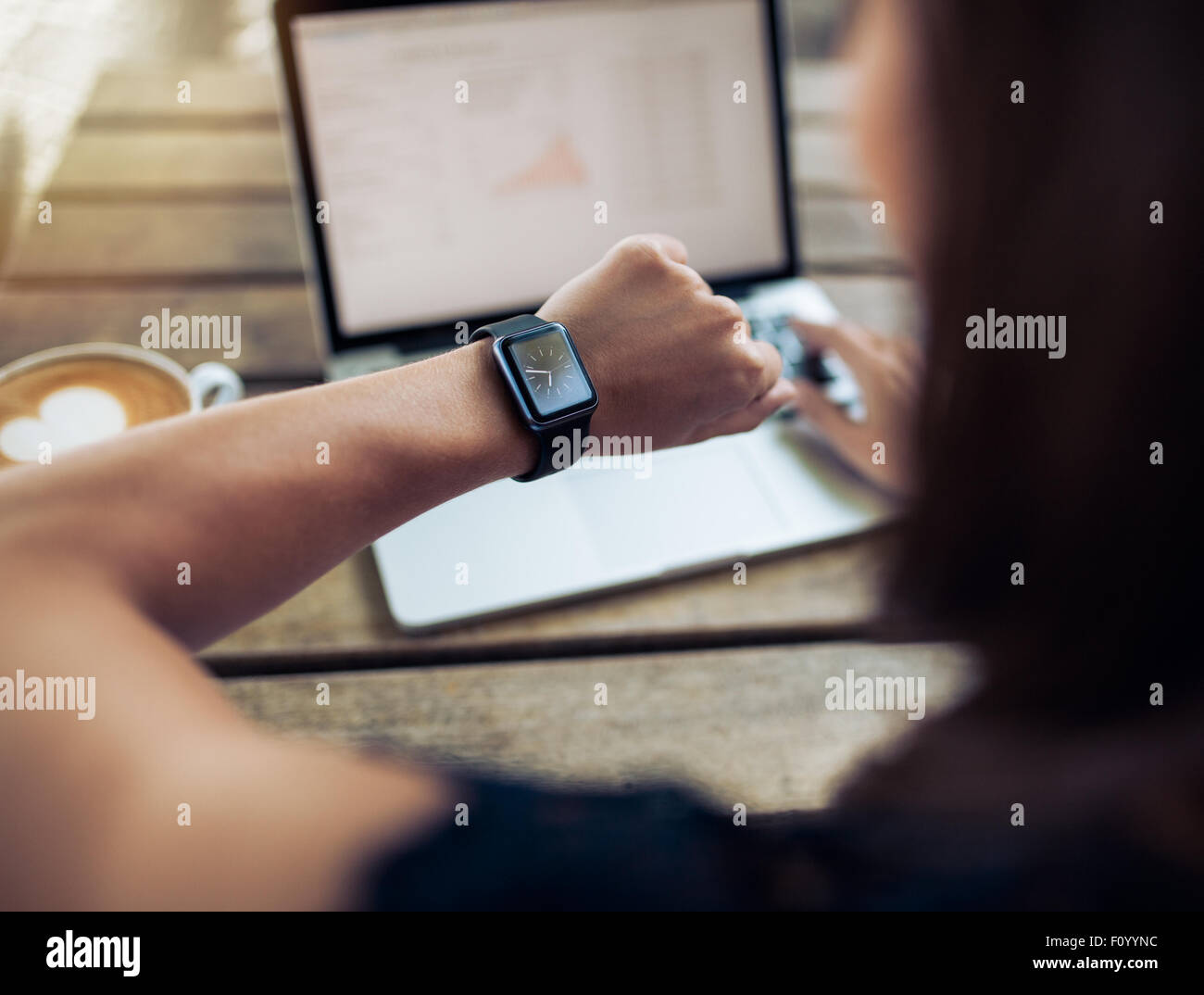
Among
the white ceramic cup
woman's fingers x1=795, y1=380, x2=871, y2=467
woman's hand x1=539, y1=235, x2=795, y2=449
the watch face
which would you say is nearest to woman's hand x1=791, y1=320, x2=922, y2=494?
woman's fingers x1=795, y1=380, x2=871, y2=467

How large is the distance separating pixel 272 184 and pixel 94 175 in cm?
19

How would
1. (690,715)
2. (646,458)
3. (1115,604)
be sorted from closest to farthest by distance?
(1115,604), (690,715), (646,458)

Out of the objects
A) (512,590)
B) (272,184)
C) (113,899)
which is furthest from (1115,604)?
(272,184)

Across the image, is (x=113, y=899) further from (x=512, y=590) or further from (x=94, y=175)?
(x=94, y=175)

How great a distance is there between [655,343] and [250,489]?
246mm

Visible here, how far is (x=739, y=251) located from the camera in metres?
0.84

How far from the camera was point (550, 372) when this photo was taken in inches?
19.3

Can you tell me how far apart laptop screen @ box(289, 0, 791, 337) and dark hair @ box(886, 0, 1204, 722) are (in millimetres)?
464

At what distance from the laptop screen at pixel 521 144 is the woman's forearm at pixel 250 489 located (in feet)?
1.10

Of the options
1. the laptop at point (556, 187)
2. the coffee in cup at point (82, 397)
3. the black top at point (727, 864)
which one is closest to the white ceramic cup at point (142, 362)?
the coffee in cup at point (82, 397)

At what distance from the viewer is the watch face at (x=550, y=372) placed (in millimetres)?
483

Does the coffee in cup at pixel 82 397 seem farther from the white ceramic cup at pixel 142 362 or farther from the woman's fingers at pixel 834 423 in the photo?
the woman's fingers at pixel 834 423

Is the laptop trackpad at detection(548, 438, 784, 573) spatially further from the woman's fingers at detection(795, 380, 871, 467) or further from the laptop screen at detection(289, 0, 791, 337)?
the laptop screen at detection(289, 0, 791, 337)

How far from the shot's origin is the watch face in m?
0.48
